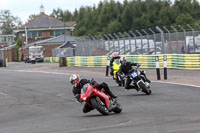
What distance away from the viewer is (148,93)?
53.9 feet

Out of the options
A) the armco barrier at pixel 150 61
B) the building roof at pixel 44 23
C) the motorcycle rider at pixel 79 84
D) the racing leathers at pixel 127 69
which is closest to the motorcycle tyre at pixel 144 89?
the racing leathers at pixel 127 69

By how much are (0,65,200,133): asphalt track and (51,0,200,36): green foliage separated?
76.9 meters

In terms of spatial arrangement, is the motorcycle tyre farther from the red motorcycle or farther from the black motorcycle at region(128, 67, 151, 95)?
the red motorcycle

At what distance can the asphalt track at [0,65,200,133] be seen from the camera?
923cm

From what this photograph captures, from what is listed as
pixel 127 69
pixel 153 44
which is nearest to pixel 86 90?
pixel 127 69

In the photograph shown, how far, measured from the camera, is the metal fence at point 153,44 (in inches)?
1128

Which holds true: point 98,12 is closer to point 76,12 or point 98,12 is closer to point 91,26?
point 91,26

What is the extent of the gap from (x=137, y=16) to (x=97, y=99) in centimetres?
11243

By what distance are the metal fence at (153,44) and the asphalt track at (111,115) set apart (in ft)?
34.4

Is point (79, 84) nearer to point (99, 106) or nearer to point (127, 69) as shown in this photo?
point (99, 106)

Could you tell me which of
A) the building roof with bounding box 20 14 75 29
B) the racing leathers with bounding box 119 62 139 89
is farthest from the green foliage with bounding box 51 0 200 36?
the racing leathers with bounding box 119 62 139 89

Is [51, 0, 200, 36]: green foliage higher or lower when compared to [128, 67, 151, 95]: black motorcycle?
higher

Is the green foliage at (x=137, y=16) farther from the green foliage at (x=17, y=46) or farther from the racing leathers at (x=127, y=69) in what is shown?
the racing leathers at (x=127, y=69)

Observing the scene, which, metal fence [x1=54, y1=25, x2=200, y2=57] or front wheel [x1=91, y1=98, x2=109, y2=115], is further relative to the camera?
metal fence [x1=54, y1=25, x2=200, y2=57]
